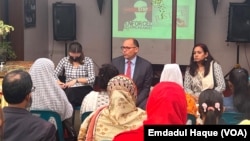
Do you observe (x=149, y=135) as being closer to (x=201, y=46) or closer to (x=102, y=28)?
(x=201, y=46)

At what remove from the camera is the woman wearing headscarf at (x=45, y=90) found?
14.4ft

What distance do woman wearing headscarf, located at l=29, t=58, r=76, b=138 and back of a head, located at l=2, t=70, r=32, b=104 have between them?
1691 mm

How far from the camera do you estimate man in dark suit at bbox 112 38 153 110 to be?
5145 millimetres

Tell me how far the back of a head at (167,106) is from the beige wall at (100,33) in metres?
6.43

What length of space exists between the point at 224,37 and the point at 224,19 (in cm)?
33

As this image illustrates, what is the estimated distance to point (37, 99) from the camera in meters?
4.42

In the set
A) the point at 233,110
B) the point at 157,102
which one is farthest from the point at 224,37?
the point at 157,102

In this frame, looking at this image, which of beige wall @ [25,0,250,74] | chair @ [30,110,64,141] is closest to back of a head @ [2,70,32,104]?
chair @ [30,110,64,141]

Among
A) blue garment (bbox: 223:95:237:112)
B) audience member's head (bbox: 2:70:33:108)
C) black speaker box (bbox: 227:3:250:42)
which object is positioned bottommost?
blue garment (bbox: 223:95:237:112)

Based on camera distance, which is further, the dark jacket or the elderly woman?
the elderly woman

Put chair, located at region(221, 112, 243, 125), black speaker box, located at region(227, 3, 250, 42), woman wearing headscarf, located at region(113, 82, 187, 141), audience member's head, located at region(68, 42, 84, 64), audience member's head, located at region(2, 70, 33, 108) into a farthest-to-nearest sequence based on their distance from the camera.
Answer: black speaker box, located at region(227, 3, 250, 42), audience member's head, located at region(68, 42, 84, 64), chair, located at region(221, 112, 243, 125), audience member's head, located at region(2, 70, 33, 108), woman wearing headscarf, located at region(113, 82, 187, 141)

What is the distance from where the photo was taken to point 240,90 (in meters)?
3.83

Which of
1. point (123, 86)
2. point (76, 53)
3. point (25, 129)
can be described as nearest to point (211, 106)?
point (123, 86)

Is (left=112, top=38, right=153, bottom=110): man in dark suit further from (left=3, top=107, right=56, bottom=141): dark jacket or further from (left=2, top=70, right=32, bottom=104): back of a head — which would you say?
(left=3, top=107, right=56, bottom=141): dark jacket
